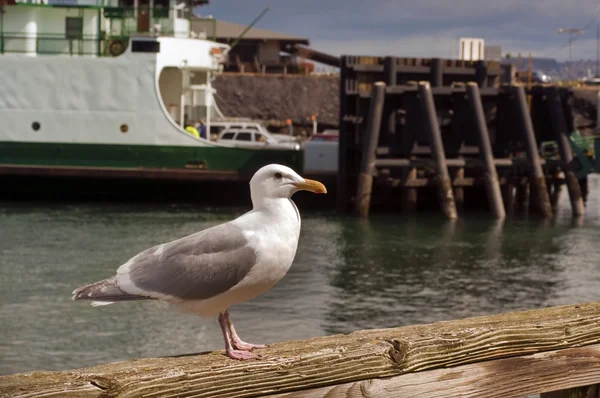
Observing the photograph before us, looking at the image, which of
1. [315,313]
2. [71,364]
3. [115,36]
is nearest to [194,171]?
[115,36]

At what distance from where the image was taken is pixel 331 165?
31031 mm

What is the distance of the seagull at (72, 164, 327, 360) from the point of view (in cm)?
369

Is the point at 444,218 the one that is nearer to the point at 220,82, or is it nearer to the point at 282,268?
the point at 282,268

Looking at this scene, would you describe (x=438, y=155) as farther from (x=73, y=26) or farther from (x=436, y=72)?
(x=73, y=26)

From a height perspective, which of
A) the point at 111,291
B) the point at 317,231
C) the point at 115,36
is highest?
the point at 115,36

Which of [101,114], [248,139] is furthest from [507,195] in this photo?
[101,114]

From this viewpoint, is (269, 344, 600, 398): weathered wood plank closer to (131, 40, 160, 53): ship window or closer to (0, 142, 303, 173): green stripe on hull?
(0, 142, 303, 173): green stripe on hull

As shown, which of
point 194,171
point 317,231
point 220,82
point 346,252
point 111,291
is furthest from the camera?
point 220,82

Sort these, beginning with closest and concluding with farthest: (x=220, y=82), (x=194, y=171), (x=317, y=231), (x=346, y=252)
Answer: (x=346, y=252) → (x=317, y=231) → (x=194, y=171) → (x=220, y=82)

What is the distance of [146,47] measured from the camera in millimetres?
31266

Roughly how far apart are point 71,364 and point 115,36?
73.1ft

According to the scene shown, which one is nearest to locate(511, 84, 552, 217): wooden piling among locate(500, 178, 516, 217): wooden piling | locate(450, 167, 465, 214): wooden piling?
locate(500, 178, 516, 217): wooden piling

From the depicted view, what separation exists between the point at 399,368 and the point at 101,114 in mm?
29396

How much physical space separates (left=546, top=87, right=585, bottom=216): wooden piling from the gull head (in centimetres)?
2636
